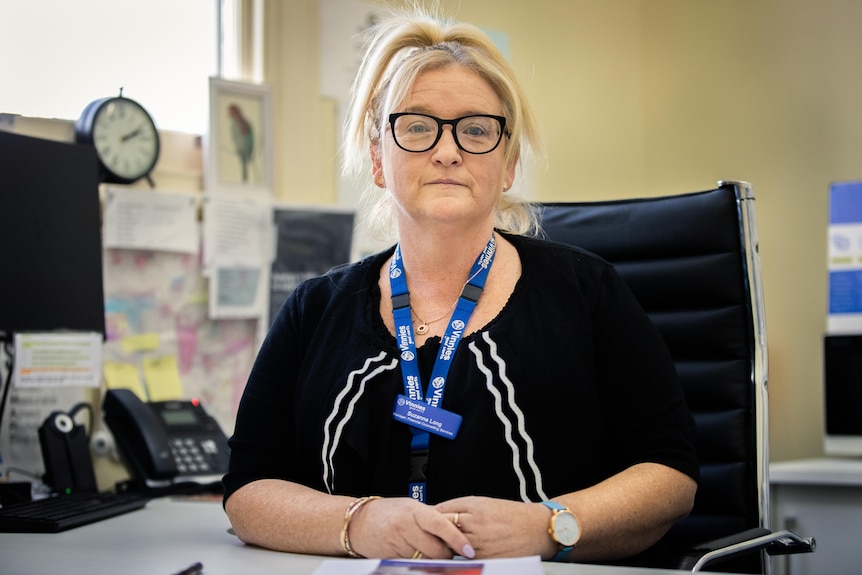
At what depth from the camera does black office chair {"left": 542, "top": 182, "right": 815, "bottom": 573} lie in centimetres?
148

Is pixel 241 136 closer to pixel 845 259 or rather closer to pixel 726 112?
pixel 845 259

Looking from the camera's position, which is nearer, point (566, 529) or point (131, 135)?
point (566, 529)

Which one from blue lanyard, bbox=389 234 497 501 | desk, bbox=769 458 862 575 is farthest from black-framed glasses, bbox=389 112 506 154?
desk, bbox=769 458 862 575

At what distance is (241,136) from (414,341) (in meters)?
1.23

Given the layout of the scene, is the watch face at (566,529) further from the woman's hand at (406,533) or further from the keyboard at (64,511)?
the keyboard at (64,511)

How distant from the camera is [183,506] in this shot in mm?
1649

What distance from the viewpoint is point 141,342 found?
2.15 m

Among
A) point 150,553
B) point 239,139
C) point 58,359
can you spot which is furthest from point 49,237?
point 150,553

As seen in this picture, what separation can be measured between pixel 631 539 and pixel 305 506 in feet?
1.41

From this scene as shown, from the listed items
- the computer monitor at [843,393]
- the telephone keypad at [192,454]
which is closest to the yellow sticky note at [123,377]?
the telephone keypad at [192,454]

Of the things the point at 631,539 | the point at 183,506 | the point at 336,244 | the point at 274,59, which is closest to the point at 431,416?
the point at 631,539

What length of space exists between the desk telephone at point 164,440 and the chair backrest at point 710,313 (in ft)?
2.92

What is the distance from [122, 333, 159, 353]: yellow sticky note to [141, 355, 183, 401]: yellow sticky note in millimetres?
29

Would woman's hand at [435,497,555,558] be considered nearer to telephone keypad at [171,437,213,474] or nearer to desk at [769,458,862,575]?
telephone keypad at [171,437,213,474]
